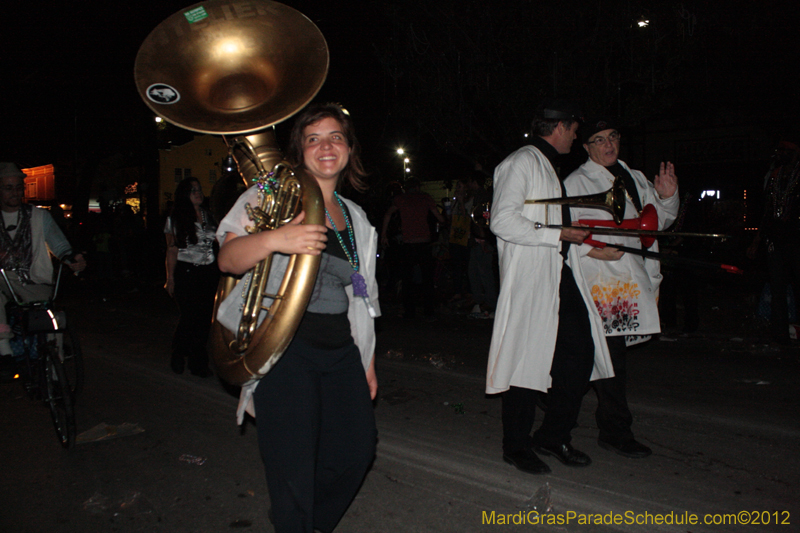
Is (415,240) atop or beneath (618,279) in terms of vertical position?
atop

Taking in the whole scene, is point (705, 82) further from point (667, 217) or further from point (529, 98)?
point (667, 217)

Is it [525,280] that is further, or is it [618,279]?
[618,279]

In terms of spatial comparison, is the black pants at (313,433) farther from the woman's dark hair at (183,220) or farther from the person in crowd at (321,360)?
the woman's dark hair at (183,220)

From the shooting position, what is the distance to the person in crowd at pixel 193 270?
5.70 m

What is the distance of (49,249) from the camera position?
15.9ft

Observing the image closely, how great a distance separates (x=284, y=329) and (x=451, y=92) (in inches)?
446

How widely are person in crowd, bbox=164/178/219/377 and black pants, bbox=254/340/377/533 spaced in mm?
3557

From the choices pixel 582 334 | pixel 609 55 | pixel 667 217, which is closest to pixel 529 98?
pixel 609 55

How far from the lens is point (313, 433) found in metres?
2.34

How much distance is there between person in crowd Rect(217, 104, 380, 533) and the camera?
2270 millimetres

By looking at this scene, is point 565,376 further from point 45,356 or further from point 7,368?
point 7,368

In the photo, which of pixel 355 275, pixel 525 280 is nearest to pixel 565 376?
pixel 525 280

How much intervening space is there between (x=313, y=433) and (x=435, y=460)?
1.68 m

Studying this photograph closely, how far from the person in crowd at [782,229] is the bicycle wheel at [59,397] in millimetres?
6683
